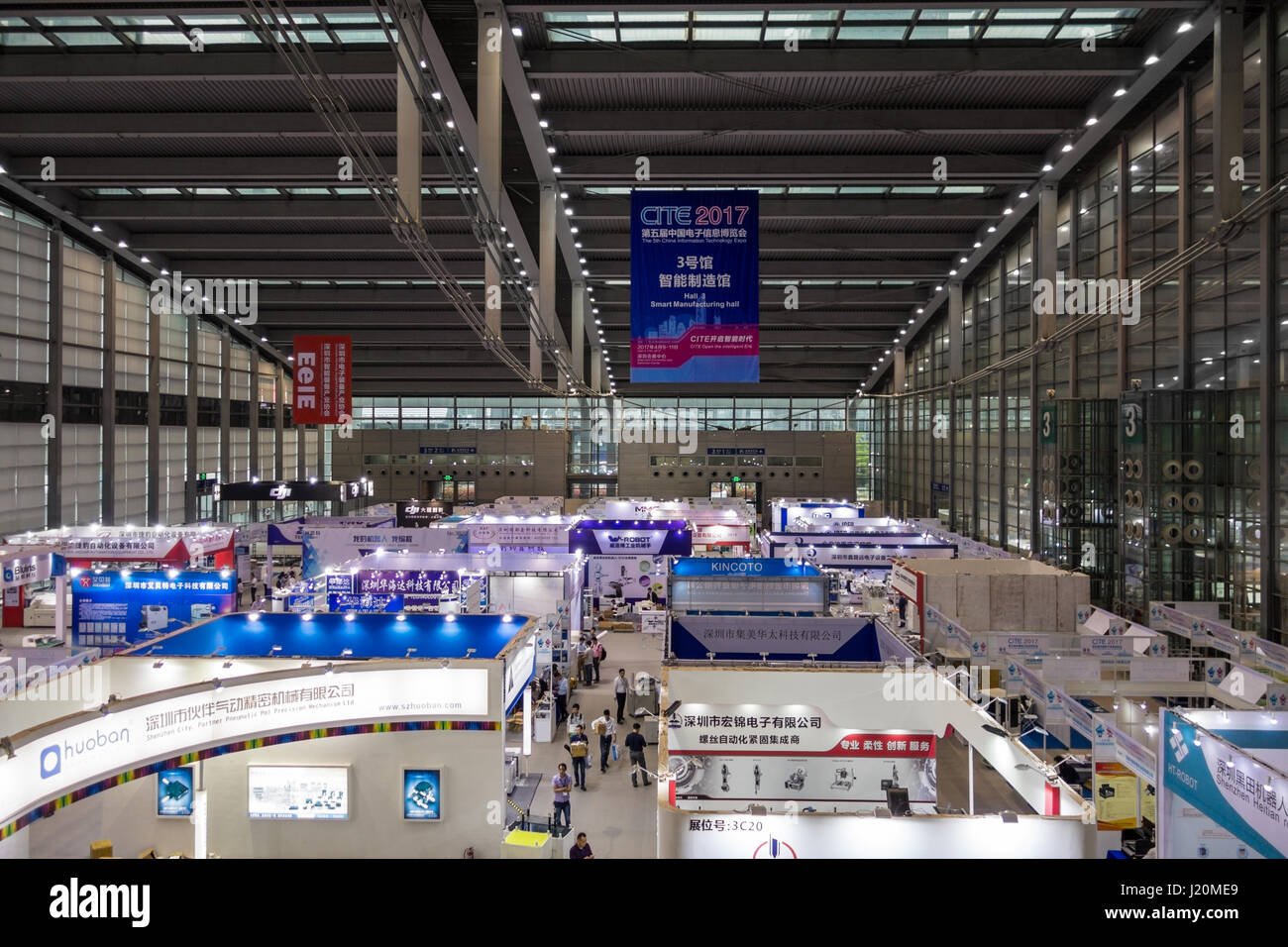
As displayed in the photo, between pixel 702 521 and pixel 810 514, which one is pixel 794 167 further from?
pixel 810 514

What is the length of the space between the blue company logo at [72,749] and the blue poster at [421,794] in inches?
93.4

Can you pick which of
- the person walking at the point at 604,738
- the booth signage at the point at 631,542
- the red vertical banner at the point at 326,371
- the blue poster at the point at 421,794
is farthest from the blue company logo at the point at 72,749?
the red vertical banner at the point at 326,371

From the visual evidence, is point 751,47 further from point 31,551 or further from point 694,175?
point 31,551

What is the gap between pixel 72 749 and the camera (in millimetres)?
5406

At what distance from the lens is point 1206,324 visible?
51.9 feet

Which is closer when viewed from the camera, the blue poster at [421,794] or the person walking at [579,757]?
the blue poster at [421,794]

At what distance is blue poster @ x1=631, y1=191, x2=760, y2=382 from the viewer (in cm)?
1389

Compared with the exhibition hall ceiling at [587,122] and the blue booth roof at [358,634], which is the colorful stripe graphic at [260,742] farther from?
the exhibition hall ceiling at [587,122]

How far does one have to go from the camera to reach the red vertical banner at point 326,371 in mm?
22438

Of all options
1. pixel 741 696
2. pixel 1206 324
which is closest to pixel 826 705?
pixel 741 696

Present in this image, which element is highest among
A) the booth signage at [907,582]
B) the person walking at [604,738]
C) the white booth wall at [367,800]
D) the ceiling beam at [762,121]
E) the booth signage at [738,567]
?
the ceiling beam at [762,121]

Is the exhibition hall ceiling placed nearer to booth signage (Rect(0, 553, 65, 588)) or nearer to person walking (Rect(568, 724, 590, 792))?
person walking (Rect(568, 724, 590, 792))

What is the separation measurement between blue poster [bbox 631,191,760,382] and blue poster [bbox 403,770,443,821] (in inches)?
318

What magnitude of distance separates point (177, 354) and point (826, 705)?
105ft
